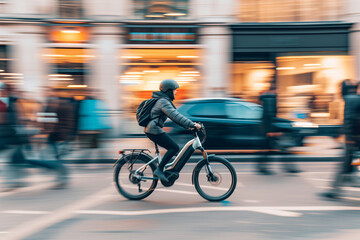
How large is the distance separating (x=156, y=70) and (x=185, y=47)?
1282mm

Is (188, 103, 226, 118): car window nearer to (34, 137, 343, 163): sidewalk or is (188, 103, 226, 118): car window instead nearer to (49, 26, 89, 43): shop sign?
(34, 137, 343, 163): sidewalk

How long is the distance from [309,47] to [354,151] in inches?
368

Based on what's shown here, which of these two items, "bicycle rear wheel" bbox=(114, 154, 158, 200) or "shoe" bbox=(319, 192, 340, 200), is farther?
"bicycle rear wheel" bbox=(114, 154, 158, 200)

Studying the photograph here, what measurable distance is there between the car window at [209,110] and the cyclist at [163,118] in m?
3.92

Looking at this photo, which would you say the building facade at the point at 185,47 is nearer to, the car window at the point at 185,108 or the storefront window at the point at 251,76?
the storefront window at the point at 251,76

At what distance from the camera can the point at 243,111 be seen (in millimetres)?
9422

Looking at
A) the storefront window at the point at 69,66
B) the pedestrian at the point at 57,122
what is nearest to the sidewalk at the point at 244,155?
the pedestrian at the point at 57,122

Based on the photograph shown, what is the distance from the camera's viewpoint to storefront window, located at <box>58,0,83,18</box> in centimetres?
1395

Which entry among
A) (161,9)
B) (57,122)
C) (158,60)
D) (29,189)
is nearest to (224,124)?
(57,122)

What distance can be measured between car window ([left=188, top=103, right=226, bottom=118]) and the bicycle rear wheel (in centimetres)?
389

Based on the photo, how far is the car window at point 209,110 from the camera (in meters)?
9.35

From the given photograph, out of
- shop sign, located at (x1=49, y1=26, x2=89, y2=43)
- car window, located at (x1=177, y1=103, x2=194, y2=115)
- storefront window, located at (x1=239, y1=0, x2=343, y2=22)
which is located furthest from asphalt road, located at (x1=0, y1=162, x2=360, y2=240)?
storefront window, located at (x1=239, y1=0, x2=343, y2=22)

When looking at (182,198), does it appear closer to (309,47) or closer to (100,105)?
(100,105)

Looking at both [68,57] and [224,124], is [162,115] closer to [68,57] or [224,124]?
[224,124]
